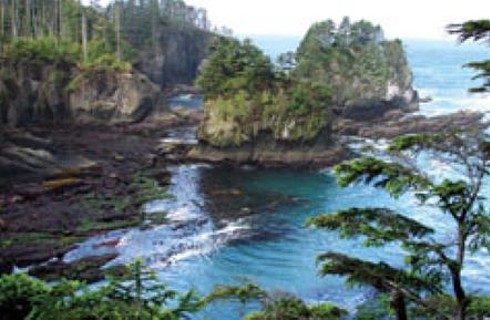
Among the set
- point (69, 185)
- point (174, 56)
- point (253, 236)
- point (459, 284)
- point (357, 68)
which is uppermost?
point (174, 56)

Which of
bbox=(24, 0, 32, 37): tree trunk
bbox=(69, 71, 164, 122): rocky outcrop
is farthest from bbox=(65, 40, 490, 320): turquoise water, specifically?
bbox=(24, 0, 32, 37): tree trunk

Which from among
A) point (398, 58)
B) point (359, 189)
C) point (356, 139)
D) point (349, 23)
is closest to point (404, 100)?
point (398, 58)

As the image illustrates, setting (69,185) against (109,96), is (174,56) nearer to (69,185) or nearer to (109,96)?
(109,96)

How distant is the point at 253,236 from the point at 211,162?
2188cm

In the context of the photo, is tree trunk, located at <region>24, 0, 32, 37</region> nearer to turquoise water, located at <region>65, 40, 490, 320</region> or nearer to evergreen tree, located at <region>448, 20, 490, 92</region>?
turquoise water, located at <region>65, 40, 490, 320</region>

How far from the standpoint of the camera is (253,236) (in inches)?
1812

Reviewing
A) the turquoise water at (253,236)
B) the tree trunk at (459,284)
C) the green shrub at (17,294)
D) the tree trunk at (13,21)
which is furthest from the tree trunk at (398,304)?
the tree trunk at (13,21)

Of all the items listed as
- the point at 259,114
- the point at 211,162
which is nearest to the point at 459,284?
the point at 211,162

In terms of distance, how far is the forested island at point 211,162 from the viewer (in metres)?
12.4

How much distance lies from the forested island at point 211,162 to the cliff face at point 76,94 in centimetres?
22

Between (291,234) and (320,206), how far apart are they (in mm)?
8208

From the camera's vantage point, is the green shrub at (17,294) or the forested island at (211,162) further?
the forested island at (211,162)

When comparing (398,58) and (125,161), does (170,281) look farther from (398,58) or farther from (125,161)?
(398,58)

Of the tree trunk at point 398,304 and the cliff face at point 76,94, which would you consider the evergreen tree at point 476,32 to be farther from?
the cliff face at point 76,94
